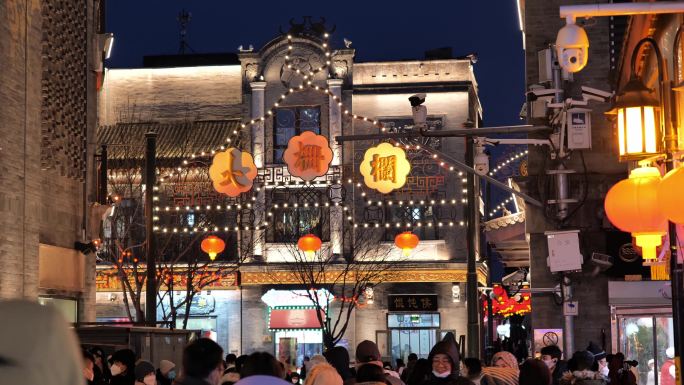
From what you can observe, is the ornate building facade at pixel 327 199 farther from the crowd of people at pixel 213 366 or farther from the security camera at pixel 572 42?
the security camera at pixel 572 42

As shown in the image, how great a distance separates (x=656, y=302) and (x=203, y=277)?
21.3m

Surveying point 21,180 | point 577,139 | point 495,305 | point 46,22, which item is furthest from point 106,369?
point 495,305

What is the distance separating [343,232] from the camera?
4688 cm

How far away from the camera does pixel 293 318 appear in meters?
46.2

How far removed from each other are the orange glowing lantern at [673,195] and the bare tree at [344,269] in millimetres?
34574

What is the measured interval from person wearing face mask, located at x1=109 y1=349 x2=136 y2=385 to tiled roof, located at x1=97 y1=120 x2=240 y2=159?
33.8 meters

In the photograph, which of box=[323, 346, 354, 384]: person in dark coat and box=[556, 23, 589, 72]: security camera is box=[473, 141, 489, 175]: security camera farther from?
box=[323, 346, 354, 384]: person in dark coat

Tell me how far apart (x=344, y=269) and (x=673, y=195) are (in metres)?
35.8

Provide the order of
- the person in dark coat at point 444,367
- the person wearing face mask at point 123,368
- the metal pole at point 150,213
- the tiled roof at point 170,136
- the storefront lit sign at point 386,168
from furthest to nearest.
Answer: the tiled roof at point 170,136, the storefront lit sign at point 386,168, the metal pole at point 150,213, the person wearing face mask at point 123,368, the person in dark coat at point 444,367

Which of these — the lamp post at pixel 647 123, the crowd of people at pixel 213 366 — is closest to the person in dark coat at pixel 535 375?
the crowd of people at pixel 213 366

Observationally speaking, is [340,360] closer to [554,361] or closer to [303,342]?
[554,361]

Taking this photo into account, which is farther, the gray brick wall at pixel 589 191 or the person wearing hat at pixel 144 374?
the gray brick wall at pixel 589 191

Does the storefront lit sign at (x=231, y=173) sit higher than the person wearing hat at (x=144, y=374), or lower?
higher

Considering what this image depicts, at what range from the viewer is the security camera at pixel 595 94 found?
2459cm
